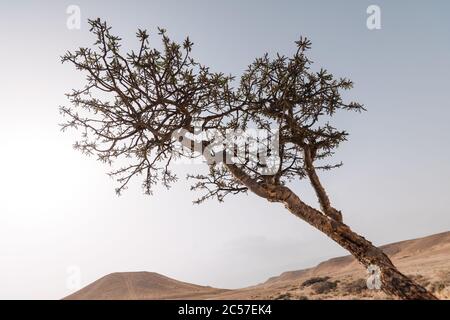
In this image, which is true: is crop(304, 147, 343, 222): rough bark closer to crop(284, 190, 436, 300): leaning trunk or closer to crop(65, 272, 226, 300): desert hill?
crop(284, 190, 436, 300): leaning trunk

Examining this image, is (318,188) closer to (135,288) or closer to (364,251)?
(364,251)

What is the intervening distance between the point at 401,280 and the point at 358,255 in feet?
3.37

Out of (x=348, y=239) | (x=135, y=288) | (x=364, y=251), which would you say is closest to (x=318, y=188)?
(x=348, y=239)

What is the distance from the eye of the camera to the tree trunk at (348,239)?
229 inches

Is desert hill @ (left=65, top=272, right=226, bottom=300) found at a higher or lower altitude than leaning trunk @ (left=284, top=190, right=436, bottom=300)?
lower

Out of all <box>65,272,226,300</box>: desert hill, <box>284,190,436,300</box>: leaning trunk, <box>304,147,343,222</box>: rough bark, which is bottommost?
<box>65,272,226,300</box>: desert hill

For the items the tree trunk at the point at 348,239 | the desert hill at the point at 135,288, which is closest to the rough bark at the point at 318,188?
the tree trunk at the point at 348,239

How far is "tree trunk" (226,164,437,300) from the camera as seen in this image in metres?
5.83

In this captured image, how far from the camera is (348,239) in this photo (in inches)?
276

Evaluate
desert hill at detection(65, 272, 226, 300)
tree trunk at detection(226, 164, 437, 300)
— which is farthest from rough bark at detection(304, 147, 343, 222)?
desert hill at detection(65, 272, 226, 300)

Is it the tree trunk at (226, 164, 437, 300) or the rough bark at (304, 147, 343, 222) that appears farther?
the rough bark at (304, 147, 343, 222)

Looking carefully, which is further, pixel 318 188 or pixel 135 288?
pixel 135 288
